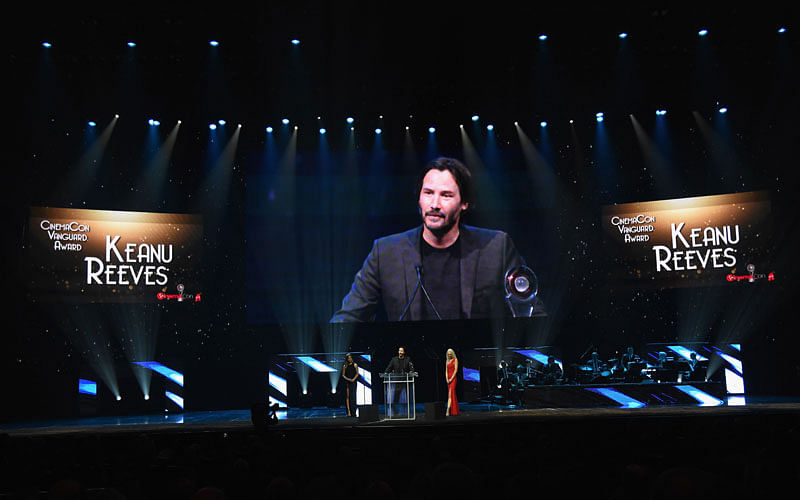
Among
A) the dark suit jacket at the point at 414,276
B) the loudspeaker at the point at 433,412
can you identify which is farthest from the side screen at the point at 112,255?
the loudspeaker at the point at 433,412

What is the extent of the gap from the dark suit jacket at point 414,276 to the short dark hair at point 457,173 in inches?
34.8

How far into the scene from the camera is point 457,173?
1644cm

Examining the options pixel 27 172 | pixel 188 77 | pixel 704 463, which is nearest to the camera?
pixel 704 463

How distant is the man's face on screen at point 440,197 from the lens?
1623 centimetres

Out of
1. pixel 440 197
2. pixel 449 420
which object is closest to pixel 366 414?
pixel 449 420

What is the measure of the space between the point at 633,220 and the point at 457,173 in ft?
14.6

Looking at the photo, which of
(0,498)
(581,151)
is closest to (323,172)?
(581,151)

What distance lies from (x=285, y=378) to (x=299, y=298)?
6.63 ft

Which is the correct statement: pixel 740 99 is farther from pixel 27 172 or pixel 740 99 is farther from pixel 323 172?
pixel 27 172

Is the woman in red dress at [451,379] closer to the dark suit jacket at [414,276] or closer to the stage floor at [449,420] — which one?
Result: the stage floor at [449,420]

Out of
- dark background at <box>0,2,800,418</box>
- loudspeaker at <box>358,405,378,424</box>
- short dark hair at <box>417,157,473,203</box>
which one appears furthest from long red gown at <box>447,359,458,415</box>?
short dark hair at <box>417,157,473,203</box>

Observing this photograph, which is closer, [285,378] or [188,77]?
[188,77]

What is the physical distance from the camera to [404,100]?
595 inches

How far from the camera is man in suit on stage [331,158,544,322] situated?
15531mm
